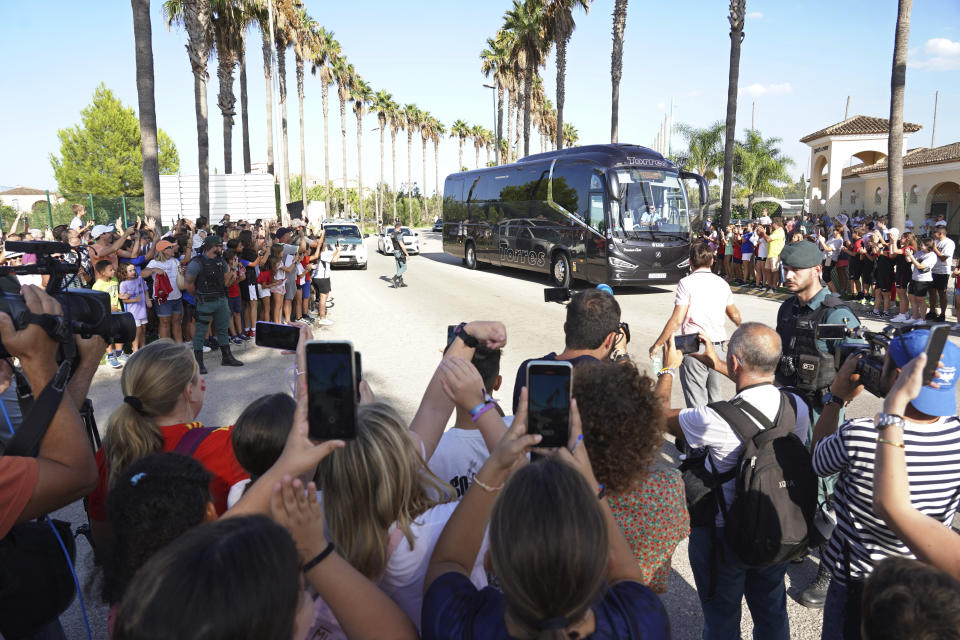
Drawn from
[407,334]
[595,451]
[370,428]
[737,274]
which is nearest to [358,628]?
[370,428]

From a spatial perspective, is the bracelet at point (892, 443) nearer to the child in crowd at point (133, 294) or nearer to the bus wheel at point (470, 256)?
the child in crowd at point (133, 294)

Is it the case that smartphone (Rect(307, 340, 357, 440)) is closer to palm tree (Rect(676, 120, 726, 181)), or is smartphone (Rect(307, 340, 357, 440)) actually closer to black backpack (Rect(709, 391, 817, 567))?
black backpack (Rect(709, 391, 817, 567))

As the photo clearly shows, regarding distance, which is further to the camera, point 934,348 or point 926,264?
point 926,264

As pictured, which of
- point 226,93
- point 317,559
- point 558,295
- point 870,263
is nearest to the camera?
point 317,559

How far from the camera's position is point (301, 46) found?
3791 cm

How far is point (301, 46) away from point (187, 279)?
34.9 m

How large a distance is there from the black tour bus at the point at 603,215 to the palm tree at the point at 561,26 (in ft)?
42.6

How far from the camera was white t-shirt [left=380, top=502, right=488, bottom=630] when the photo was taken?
1.76 meters

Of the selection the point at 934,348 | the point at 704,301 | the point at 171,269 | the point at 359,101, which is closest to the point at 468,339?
the point at 934,348

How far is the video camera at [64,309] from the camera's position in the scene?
1938 millimetres

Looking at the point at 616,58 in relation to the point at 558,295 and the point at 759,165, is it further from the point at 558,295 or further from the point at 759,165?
the point at 558,295

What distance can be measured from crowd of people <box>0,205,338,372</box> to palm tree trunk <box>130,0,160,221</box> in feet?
7.52

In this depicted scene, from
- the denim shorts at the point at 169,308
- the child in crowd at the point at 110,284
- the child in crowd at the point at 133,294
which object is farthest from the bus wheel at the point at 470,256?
the child in crowd at the point at 110,284

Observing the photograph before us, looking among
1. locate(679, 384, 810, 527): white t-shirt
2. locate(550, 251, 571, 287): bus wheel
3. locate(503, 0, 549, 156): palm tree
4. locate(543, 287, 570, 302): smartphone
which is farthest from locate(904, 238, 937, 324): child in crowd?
locate(503, 0, 549, 156): palm tree
